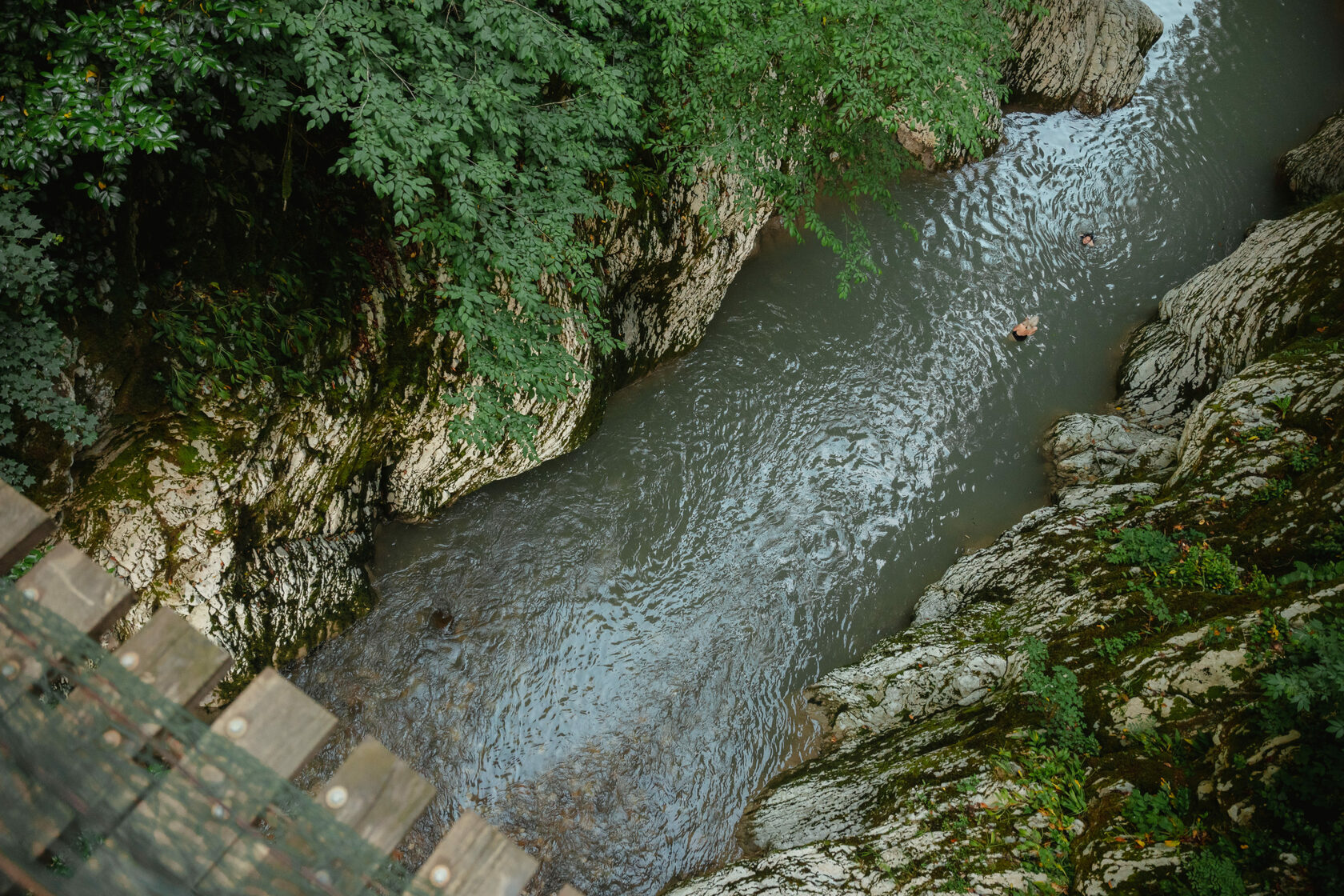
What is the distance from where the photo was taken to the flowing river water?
710cm

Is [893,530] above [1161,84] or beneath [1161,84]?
beneath

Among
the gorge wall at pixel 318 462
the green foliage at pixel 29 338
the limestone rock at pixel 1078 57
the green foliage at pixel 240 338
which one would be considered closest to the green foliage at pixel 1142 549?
the gorge wall at pixel 318 462

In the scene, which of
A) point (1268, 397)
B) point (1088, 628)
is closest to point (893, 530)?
point (1088, 628)

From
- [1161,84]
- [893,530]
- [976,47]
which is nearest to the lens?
[976,47]

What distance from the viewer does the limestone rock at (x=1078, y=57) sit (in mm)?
12383

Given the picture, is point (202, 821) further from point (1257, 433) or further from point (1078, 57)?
point (1078, 57)

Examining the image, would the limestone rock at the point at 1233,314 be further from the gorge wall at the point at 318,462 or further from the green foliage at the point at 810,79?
the gorge wall at the point at 318,462

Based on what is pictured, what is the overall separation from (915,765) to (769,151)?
6052 mm

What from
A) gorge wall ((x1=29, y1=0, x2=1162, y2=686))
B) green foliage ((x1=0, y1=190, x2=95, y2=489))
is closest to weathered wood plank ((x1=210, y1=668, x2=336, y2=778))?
green foliage ((x1=0, y1=190, x2=95, y2=489))

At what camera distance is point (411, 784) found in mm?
2004

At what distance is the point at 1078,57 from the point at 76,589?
1572 cm

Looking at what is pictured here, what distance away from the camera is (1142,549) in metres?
6.55

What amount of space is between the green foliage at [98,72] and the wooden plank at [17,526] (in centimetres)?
261

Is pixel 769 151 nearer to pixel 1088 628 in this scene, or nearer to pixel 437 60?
pixel 437 60
